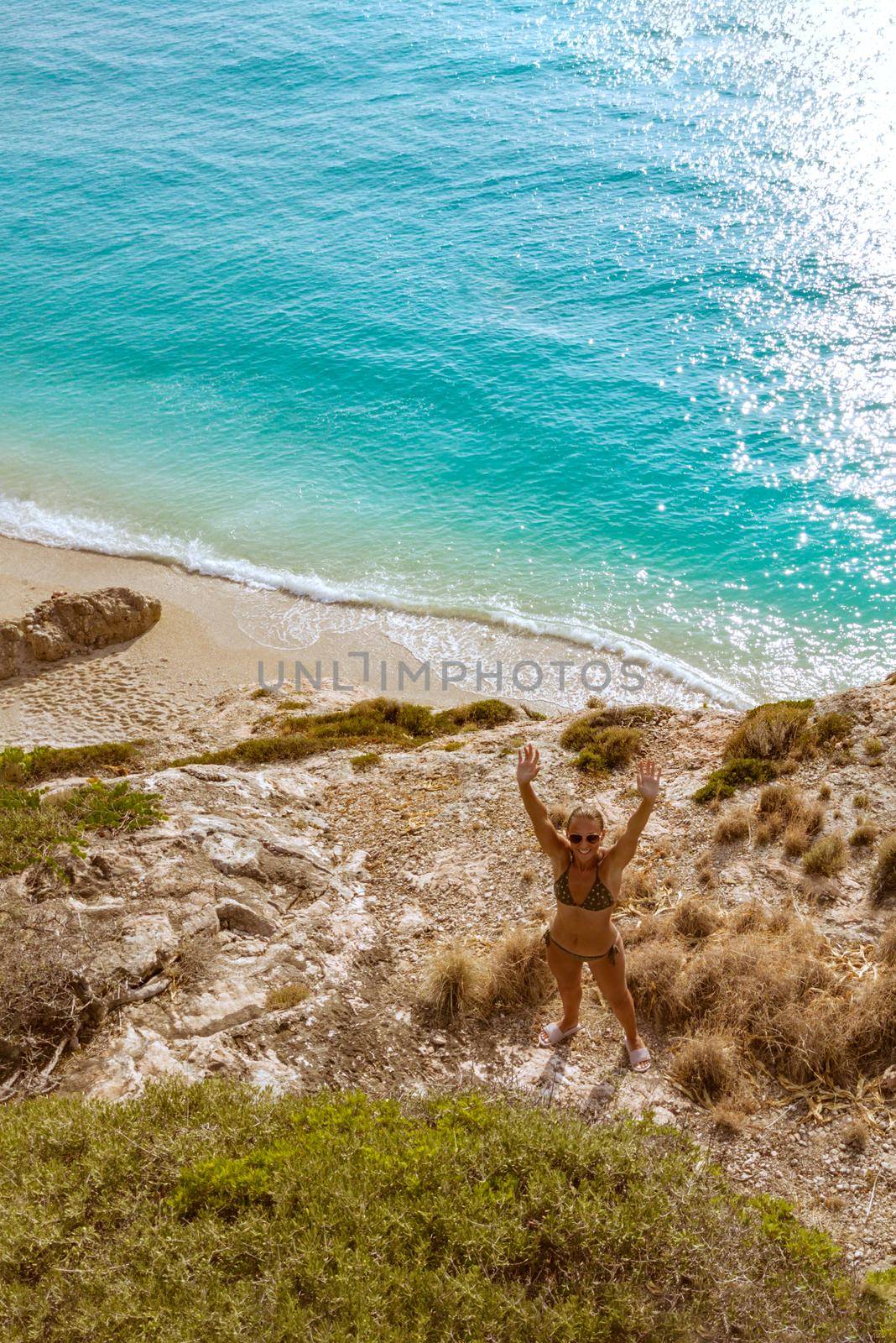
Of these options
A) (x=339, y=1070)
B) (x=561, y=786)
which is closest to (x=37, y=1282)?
(x=339, y=1070)

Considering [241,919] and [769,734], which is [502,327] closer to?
[769,734]

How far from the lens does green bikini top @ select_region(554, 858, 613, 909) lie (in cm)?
716

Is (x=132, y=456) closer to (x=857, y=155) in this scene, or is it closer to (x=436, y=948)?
(x=436, y=948)

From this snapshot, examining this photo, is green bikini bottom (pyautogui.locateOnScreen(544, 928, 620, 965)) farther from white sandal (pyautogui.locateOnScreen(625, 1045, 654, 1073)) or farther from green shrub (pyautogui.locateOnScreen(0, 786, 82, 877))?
green shrub (pyautogui.locateOnScreen(0, 786, 82, 877))

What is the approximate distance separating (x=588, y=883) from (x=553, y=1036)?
196 cm

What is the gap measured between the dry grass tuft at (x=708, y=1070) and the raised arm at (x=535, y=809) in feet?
7.34

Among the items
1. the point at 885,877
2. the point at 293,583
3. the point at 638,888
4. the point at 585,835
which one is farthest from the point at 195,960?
the point at 293,583

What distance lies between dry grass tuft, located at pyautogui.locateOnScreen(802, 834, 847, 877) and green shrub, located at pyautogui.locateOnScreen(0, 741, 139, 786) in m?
10.9

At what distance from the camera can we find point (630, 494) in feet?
87.2

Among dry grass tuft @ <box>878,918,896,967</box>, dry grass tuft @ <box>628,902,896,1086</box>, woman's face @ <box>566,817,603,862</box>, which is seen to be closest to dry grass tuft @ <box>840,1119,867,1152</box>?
dry grass tuft @ <box>628,902,896,1086</box>

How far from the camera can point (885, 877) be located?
9891 millimetres

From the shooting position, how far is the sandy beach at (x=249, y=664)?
63.7 feet

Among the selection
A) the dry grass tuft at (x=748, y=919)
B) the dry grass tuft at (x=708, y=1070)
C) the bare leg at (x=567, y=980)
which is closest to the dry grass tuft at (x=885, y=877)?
the dry grass tuft at (x=748, y=919)

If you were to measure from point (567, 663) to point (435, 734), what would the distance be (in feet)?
18.9
